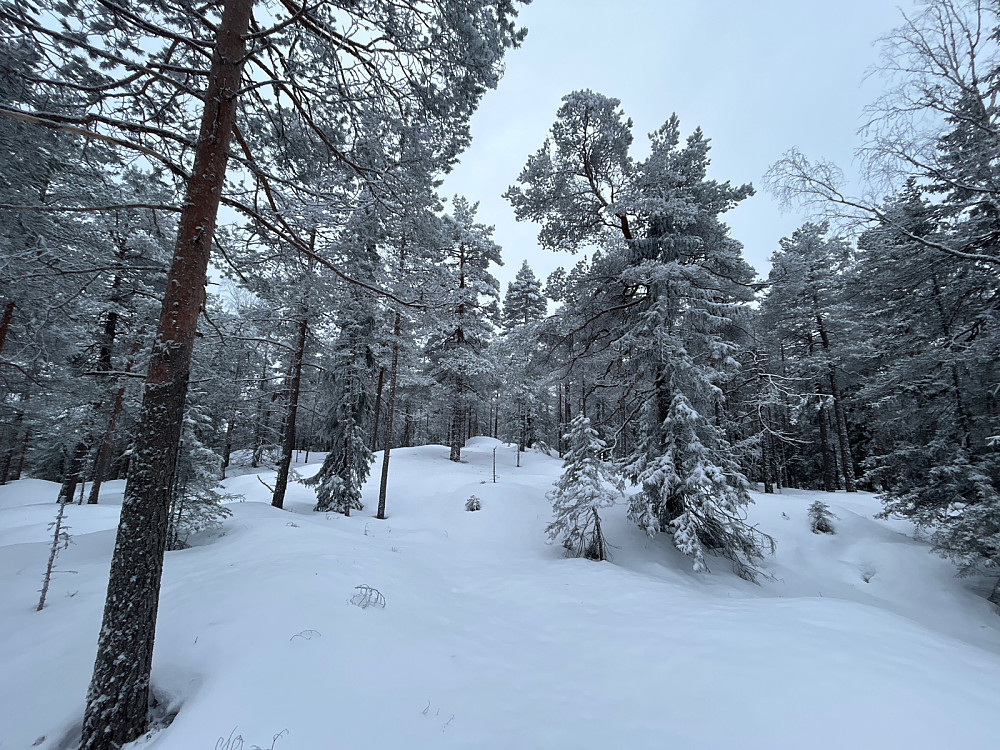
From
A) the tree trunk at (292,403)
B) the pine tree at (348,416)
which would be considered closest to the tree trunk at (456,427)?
the pine tree at (348,416)

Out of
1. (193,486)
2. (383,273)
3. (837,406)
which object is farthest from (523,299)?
(193,486)

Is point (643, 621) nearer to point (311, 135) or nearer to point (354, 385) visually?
Answer: point (311, 135)

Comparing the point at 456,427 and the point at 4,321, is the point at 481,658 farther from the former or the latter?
the point at 456,427

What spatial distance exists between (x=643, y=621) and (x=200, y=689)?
16.5 feet

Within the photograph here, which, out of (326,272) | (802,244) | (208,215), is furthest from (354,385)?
(802,244)

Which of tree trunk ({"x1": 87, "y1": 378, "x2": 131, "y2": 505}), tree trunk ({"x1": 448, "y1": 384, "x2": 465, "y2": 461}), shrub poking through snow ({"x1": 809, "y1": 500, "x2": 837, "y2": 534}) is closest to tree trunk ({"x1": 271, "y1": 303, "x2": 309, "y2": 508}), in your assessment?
tree trunk ({"x1": 87, "y1": 378, "x2": 131, "y2": 505})

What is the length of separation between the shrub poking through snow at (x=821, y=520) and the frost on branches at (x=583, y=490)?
7877 mm

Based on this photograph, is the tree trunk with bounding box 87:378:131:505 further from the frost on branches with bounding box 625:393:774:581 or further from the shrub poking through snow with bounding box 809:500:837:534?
the shrub poking through snow with bounding box 809:500:837:534

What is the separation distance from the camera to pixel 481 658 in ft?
14.0

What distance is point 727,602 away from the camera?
19.7 ft

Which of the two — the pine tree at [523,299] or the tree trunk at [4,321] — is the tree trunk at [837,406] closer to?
the pine tree at [523,299]

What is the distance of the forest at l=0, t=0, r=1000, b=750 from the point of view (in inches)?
141

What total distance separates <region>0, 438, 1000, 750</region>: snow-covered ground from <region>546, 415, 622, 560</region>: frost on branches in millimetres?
827

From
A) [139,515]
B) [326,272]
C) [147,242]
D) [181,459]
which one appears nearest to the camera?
[139,515]
